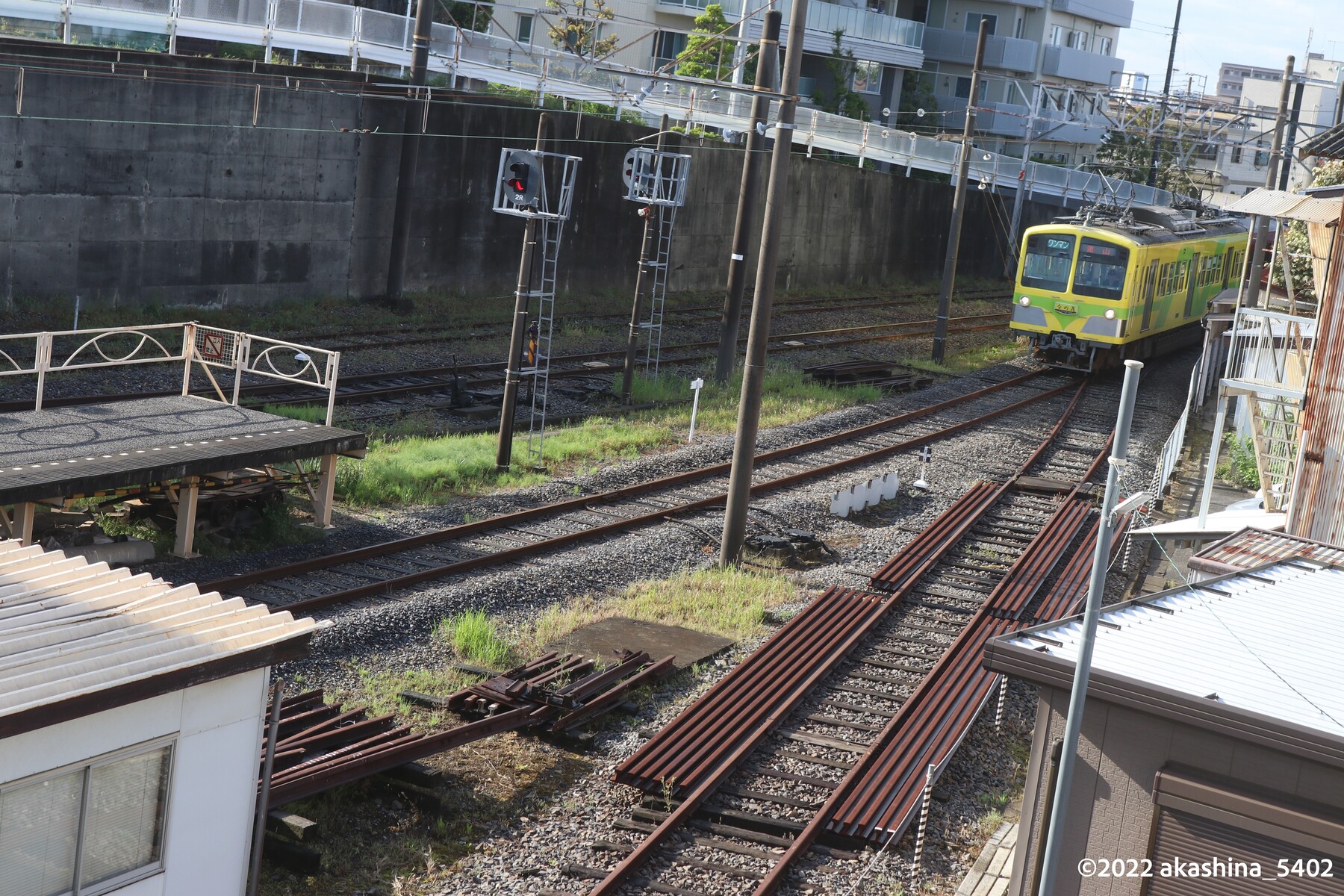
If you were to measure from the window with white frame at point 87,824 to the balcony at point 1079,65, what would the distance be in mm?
57032

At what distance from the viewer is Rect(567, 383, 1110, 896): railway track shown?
8.05 meters

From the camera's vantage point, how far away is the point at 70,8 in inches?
852

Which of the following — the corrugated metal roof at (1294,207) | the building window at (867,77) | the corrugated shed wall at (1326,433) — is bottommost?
the corrugated shed wall at (1326,433)

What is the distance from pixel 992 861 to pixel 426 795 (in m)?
3.49

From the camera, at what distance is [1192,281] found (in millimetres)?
30844

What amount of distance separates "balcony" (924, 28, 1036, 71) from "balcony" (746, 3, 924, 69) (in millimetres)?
2457

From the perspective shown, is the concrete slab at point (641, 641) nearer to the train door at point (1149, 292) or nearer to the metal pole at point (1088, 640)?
the metal pole at point (1088, 640)

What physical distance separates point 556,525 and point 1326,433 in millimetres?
7815

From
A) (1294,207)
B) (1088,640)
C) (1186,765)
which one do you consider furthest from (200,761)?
(1294,207)

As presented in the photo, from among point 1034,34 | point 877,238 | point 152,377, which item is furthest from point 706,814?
point 1034,34

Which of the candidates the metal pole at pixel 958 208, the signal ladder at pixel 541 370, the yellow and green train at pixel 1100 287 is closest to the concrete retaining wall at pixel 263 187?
the signal ladder at pixel 541 370

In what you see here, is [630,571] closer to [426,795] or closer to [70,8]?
[426,795]

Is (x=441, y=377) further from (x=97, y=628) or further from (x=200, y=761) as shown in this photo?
(x=200, y=761)

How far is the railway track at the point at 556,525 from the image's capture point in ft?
38.1
